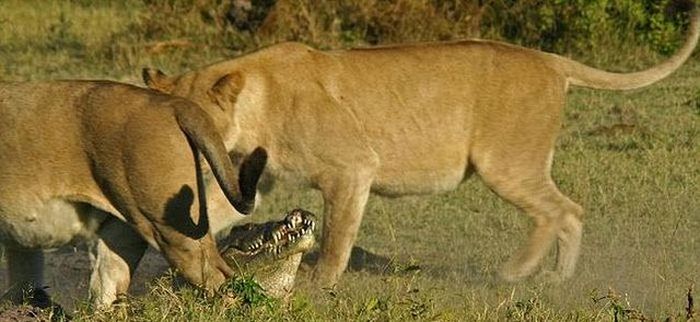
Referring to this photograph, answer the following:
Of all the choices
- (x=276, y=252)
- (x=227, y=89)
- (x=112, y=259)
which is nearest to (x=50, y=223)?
(x=112, y=259)

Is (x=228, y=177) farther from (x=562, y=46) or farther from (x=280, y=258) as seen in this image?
(x=562, y=46)

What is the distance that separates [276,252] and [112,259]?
555mm

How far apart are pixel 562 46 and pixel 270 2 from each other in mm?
2437

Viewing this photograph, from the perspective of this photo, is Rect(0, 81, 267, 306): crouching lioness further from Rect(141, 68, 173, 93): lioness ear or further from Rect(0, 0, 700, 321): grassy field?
Rect(141, 68, 173, 93): lioness ear

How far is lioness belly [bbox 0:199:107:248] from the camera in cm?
556

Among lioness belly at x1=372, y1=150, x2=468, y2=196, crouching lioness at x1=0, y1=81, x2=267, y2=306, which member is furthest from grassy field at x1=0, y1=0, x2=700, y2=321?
lioness belly at x1=372, y1=150, x2=468, y2=196

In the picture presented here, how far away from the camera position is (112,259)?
225 inches

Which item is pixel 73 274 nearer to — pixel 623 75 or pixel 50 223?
pixel 50 223

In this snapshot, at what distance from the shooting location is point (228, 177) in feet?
18.1

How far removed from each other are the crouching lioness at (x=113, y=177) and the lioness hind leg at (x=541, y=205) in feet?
6.62

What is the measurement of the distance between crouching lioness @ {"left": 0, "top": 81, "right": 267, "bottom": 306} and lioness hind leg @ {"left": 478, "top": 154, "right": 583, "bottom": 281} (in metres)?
2.02

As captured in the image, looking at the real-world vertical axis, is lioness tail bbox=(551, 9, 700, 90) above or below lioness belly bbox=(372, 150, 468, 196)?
above

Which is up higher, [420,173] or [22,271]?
[22,271]

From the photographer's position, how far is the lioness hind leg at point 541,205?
23.9 feet
